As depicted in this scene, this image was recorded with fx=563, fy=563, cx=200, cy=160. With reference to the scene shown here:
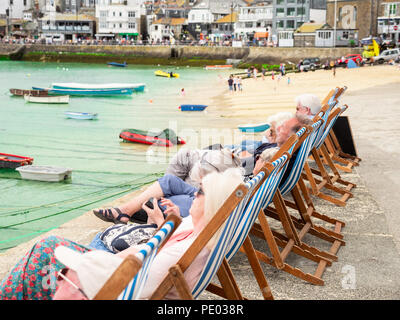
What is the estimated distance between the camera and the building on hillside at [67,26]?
11094 cm

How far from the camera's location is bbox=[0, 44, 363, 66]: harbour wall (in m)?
71.1

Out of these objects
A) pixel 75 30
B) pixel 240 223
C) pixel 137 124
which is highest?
pixel 75 30

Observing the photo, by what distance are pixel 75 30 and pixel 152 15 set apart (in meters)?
15.5

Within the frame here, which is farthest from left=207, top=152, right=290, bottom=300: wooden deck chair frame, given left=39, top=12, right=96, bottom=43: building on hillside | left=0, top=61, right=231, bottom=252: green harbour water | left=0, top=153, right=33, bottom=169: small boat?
left=39, top=12, right=96, bottom=43: building on hillside

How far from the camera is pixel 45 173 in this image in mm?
12852

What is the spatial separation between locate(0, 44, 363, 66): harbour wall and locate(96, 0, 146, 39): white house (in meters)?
13.4

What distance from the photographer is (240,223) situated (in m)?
2.87

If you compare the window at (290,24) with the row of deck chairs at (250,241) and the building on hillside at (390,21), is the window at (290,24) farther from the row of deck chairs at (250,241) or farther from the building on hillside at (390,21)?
the row of deck chairs at (250,241)

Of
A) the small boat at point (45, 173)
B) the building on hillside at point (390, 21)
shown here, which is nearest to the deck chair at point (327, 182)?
the small boat at point (45, 173)

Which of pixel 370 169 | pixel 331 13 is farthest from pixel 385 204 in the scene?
pixel 331 13

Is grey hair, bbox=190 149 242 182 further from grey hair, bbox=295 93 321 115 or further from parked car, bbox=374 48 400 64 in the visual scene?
parked car, bbox=374 48 400 64

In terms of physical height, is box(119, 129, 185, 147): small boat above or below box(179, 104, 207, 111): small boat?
below

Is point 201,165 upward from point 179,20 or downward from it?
downward
